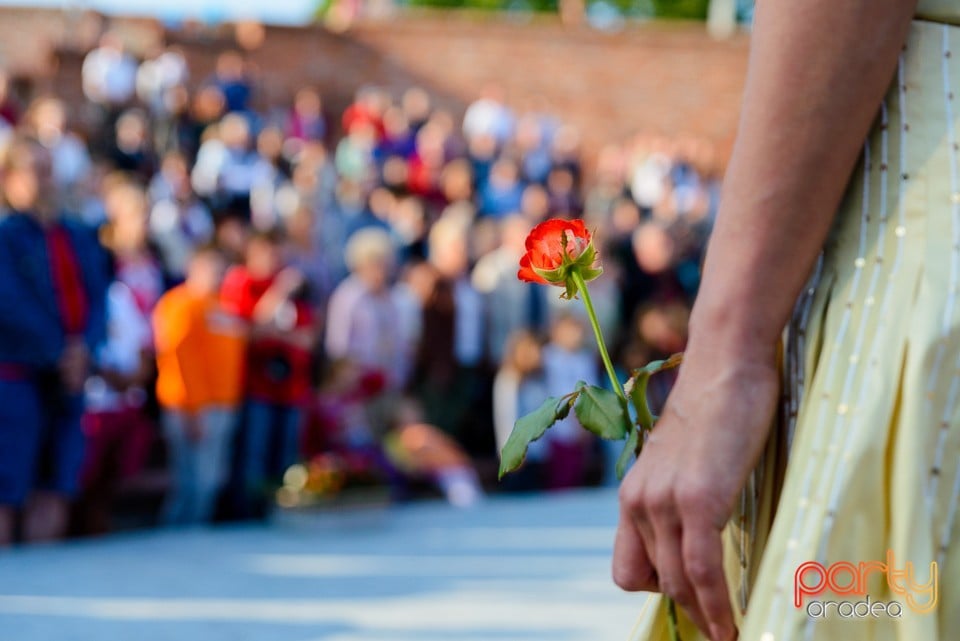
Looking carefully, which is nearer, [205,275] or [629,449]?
[629,449]

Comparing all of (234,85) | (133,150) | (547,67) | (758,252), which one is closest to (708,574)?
(758,252)

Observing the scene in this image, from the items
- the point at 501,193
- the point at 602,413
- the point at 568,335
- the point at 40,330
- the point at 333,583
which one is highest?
the point at 602,413

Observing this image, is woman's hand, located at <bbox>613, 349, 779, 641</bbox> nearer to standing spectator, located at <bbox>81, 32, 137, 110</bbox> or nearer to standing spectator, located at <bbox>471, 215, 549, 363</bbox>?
standing spectator, located at <bbox>471, 215, 549, 363</bbox>

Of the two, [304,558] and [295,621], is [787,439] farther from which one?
[304,558]

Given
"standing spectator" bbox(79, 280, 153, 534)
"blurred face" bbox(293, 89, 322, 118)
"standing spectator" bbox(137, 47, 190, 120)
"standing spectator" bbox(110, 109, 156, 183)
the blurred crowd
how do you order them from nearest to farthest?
the blurred crowd < "standing spectator" bbox(79, 280, 153, 534) < "standing spectator" bbox(110, 109, 156, 183) < "standing spectator" bbox(137, 47, 190, 120) < "blurred face" bbox(293, 89, 322, 118)

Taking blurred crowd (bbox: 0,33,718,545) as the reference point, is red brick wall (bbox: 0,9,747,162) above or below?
above

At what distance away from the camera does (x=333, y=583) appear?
19.0ft

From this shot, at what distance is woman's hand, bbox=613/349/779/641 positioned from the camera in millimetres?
1042

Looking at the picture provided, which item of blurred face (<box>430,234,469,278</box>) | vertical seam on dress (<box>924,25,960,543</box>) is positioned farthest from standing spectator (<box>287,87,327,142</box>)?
vertical seam on dress (<box>924,25,960,543</box>)

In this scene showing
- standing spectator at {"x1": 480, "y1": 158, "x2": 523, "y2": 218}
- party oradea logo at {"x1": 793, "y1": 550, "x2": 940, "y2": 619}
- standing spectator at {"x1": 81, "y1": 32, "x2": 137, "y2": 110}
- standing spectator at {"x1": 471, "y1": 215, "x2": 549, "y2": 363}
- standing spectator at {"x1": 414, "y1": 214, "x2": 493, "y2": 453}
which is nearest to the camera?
party oradea logo at {"x1": 793, "y1": 550, "x2": 940, "y2": 619}

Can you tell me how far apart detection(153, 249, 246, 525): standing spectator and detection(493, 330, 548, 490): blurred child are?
2.12 m

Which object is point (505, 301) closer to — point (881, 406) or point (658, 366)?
point (658, 366)

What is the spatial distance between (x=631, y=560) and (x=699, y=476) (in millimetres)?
120

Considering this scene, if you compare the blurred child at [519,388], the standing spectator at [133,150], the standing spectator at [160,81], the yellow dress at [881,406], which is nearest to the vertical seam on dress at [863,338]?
the yellow dress at [881,406]
